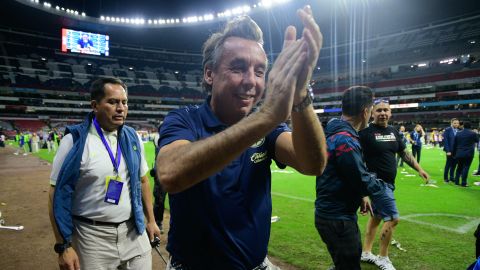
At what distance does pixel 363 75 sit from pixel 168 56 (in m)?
48.0

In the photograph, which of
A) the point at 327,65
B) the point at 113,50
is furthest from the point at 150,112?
the point at 327,65

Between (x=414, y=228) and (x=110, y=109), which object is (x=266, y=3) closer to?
(x=414, y=228)

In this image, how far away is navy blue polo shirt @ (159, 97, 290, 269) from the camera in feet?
5.17

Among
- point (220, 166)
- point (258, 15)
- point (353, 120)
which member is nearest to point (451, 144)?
point (353, 120)

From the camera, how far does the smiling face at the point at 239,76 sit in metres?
1.54

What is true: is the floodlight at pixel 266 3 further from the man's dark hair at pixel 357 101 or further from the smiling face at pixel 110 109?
the smiling face at pixel 110 109

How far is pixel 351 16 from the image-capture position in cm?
Result: 5084

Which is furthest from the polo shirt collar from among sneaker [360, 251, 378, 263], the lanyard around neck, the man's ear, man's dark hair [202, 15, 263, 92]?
sneaker [360, 251, 378, 263]

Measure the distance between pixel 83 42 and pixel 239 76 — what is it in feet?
206

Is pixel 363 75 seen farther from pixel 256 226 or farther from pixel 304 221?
pixel 256 226

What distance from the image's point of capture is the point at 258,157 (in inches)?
68.6

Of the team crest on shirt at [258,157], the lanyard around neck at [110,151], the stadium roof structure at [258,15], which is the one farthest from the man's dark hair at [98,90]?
A: the stadium roof structure at [258,15]

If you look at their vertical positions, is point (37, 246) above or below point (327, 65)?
below

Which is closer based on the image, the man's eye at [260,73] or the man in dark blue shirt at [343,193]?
the man's eye at [260,73]
